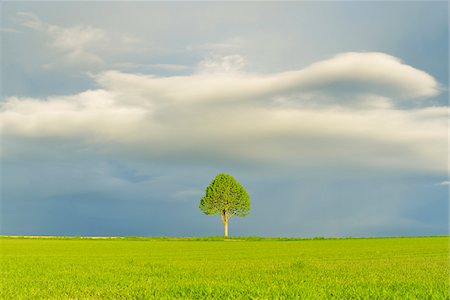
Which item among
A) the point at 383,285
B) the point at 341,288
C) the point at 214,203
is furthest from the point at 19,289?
the point at 214,203

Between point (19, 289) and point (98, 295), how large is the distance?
4082 mm

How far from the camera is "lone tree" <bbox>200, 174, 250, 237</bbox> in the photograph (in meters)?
111

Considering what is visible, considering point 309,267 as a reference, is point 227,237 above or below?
below

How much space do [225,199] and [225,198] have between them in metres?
0.28

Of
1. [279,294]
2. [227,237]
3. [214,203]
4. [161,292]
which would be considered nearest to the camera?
[279,294]

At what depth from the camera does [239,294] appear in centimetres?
1490

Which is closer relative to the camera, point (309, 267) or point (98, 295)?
point (98, 295)

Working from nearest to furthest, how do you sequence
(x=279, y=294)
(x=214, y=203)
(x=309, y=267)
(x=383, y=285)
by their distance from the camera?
(x=279, y=294)
(x=383, y=285)
(x=309, y=267)
(x=214, y=203)

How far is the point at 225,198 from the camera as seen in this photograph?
363 feet

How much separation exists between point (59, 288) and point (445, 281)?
15.4 m

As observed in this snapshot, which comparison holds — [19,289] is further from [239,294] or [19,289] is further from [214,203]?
[214,203]

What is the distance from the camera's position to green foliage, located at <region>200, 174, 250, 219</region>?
11100 centimetres

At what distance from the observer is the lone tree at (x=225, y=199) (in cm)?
11094

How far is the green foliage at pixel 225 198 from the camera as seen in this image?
111000mm
